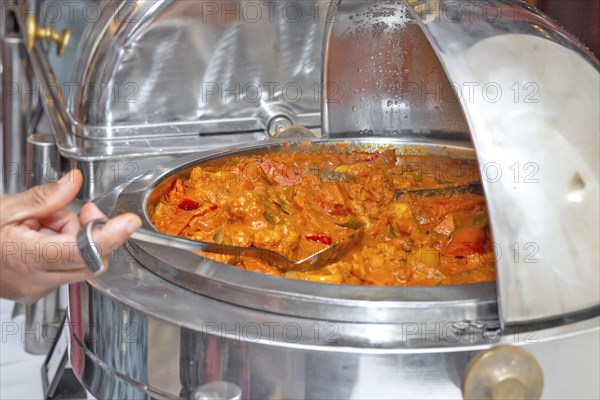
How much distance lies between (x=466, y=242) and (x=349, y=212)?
324 millimetres

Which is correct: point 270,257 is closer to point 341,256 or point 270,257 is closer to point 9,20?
point 341,256

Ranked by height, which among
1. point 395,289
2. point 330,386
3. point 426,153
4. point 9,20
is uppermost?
point 9,20

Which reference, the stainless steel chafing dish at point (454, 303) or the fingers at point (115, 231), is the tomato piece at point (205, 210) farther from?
the fingers at point (115, 231)

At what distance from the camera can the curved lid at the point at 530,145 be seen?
1.23 metres

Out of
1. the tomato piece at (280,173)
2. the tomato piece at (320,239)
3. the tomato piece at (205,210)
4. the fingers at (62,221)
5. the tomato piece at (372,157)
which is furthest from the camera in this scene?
the tomato piece at (372,157)

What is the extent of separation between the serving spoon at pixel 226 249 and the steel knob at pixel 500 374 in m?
0.44

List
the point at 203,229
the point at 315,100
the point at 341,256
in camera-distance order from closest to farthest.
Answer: the point at 341,256, the point at 203,229, the point at 315,100

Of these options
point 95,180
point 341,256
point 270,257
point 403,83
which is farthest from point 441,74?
point 95,180

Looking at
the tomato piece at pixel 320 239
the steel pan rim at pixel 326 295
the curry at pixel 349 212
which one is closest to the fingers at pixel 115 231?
the steel pan rim at pixel 326 295

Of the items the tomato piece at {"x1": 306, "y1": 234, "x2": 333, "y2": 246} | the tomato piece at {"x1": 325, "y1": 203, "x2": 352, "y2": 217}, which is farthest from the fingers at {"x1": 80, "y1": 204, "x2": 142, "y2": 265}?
the tomato piece at {"x1": 325, "y1": 203, "x2": 352, "y2": 217}

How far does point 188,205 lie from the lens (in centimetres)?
184

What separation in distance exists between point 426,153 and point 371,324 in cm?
99

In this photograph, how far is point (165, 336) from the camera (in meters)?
1.31

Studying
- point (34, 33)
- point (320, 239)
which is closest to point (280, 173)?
point (320, 239)
